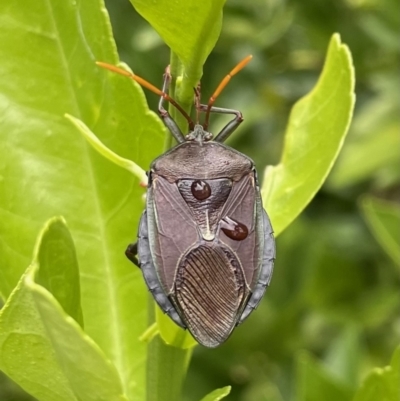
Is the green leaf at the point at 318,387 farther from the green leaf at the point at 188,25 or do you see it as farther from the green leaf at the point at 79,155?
the green leaf at the point at 188,25

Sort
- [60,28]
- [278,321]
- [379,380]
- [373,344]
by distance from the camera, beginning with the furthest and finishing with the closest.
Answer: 1. [373,344]
2. [278,321]
3. [379,380]
4. [60,28]

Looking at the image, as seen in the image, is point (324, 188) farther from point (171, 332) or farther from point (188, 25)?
point (188, 25)

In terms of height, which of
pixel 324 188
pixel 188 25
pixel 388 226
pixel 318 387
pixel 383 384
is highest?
pixel 188 25

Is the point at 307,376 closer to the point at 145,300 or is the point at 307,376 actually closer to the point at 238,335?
the point at 145,300

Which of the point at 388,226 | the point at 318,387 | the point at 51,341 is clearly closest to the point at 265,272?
the point at 51,341

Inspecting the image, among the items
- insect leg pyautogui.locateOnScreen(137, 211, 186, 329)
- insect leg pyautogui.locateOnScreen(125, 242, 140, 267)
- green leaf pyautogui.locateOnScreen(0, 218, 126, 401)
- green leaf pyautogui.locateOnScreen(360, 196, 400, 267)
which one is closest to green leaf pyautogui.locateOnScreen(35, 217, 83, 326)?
green leaf pyautogui.locateOnScreen(0, 218, 126, 401)

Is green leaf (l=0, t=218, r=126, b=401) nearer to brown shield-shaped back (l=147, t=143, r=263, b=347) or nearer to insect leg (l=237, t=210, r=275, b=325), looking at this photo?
brown shield-shaped back (l=147, t=143, r=263, b=347)

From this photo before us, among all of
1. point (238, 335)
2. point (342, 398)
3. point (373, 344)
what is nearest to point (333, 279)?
point (373, 344)
